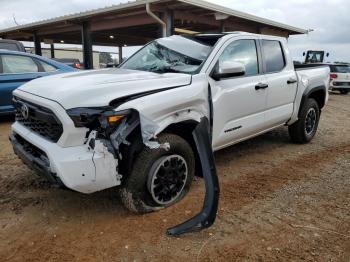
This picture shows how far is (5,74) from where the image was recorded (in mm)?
6922

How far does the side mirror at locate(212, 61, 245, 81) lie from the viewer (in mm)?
3793

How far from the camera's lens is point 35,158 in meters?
3.16

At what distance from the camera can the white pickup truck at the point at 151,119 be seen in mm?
2877

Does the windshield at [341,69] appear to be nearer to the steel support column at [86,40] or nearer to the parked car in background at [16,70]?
the steel support column at [86,40]

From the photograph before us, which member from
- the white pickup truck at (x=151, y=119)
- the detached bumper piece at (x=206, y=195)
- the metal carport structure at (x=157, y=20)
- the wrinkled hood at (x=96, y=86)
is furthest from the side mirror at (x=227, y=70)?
the metal carport structure at (x=157, y=20)

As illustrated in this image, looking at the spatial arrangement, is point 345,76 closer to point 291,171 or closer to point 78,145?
point 291,171

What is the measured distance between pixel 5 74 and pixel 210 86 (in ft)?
16.3

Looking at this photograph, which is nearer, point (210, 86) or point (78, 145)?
point (78, 145)

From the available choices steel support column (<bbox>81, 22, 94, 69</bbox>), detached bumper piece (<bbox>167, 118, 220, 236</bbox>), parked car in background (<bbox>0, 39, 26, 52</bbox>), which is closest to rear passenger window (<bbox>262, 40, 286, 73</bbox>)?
detached bumper piece (<bbox>167, 118, 220, 236</bbox>)

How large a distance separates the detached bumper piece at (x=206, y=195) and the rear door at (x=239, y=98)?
71cm

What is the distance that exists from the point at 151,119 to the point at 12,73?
5156mm

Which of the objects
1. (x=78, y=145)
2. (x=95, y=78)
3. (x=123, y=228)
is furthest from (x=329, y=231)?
(x=95, y=78)

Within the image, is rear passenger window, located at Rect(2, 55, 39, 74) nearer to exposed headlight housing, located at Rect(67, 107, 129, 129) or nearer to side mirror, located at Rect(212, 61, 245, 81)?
side mirror, located at Rect(212, 61, 245, 81)

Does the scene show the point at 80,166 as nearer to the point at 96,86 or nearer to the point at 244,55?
the point at 96,86
